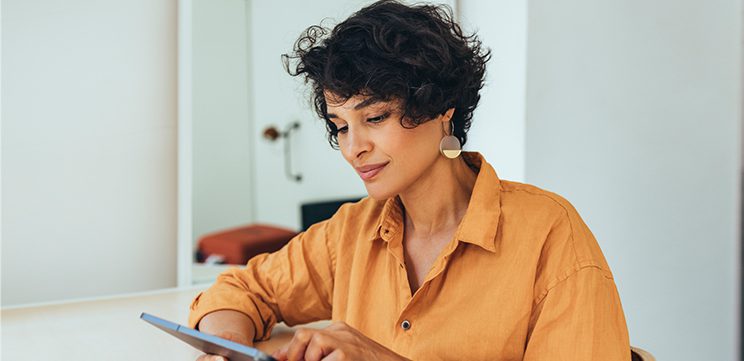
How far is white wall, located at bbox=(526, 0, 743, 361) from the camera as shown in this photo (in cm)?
195

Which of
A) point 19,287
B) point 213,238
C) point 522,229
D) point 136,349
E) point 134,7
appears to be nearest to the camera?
point 522,229

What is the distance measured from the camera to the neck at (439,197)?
118 centimetres

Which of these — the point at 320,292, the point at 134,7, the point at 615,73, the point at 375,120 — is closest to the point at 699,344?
the point at 615,73

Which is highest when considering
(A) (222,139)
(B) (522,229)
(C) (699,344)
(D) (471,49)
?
(D) (471,49)

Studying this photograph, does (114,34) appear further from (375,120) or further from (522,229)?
(522,229)

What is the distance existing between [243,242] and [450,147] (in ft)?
3.55

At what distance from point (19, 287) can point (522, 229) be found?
49.7 inches

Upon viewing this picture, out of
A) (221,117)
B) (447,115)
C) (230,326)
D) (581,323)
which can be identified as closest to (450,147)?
(447,115)

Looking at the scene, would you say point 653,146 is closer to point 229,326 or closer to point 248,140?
point 248,140

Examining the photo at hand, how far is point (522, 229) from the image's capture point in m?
1.08

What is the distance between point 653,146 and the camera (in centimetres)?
214

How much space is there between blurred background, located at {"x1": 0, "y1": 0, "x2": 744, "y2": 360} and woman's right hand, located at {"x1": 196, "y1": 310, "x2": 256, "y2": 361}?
636mm

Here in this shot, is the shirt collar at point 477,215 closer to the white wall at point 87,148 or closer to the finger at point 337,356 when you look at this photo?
the finger at point 337,356

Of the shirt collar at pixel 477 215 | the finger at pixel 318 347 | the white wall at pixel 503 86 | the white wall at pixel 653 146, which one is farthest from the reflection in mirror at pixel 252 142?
the finger at pixel 318 347
